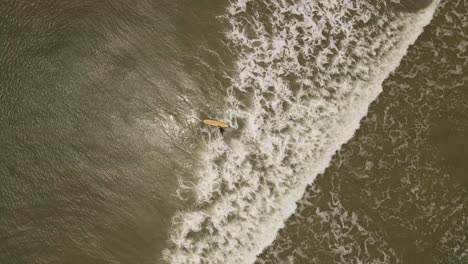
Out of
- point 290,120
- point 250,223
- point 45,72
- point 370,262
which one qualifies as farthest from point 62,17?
point 370,262

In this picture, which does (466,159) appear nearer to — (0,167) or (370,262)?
(370,262)

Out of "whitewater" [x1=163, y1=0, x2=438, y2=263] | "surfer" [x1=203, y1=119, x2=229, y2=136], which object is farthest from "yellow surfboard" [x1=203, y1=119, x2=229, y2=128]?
"whitewater" [x1=163, y1=0, x2=438, y2=263]

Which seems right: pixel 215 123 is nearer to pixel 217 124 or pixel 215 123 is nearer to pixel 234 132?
pixel 217 124

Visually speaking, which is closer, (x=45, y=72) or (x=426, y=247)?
(x=426, y=247)

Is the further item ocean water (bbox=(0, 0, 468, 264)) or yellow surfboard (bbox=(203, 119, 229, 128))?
yellow surfboard (bbox=(203, 119, 229, 128))

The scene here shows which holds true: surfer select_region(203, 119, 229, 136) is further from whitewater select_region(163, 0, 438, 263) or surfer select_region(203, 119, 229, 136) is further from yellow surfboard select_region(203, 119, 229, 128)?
whitewater select_region(163, 0, 438, 263)

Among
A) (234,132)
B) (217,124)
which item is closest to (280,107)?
(234,132)

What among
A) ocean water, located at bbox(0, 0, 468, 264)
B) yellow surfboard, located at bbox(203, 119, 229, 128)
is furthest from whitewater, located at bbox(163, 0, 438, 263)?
yellow surfboard, located at bbox(203, 119, 229, 128)
